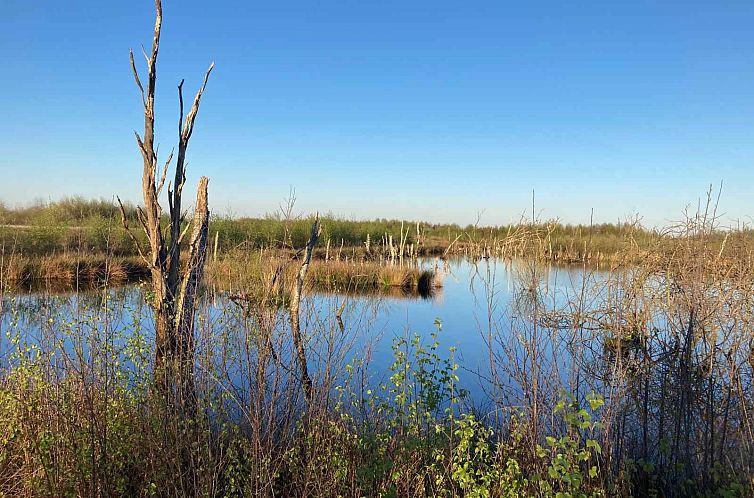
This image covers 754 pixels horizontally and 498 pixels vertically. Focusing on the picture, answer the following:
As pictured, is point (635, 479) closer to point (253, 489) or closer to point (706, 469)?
point (706, 469)

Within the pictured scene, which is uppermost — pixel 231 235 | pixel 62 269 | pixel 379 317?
pixel 231 235

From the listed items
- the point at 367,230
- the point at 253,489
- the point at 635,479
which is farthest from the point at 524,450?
the point at 367,230

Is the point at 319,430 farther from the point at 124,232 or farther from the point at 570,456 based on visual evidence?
the point at 124,232

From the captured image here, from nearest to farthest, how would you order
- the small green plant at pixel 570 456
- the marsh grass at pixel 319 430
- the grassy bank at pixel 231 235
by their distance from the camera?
the small green plant at pixel 570 456 → the marsh grass at pixel 319 430 → the grassy bank at pixel 231 235

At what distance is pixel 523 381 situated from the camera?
3.73 m

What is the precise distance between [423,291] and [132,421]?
56.2ft

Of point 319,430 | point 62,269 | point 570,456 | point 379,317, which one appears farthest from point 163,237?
point 62,269

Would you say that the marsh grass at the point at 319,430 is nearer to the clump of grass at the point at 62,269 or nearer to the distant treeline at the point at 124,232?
the distant treeline at the point at 124,232

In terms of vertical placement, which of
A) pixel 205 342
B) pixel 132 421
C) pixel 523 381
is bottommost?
pixel 132 421

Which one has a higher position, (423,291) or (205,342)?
(205,342)

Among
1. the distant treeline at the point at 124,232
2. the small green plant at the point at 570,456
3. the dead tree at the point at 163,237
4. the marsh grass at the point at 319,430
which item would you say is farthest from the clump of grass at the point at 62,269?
the small green plant at the point at 570,456

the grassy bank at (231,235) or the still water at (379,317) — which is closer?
the still water at (379,317)

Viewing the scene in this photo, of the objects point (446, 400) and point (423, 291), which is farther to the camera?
point (423, 291)

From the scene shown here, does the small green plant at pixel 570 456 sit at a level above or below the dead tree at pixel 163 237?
below
